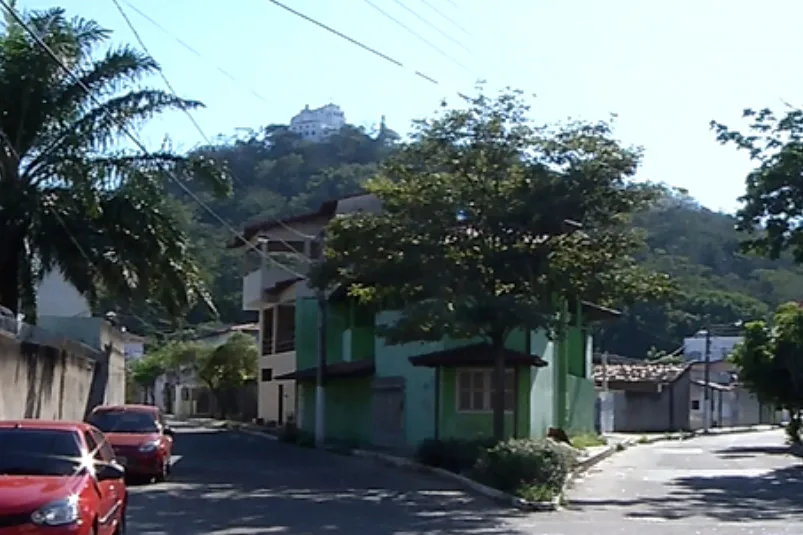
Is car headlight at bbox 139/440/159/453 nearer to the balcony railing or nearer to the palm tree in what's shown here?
the palm tree

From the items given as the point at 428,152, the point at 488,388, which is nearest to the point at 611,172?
the point at 428,152

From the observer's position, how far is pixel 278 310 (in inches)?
2397

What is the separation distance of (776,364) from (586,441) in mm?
8763

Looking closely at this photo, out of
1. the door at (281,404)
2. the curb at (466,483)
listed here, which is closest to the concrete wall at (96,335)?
the curb at (466,483)

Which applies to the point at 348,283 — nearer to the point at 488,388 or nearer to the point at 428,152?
the point at 428,152

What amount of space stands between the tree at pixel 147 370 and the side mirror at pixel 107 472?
69.3 metres

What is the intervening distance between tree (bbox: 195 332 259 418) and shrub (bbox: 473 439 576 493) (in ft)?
150

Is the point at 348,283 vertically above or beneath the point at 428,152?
beneath

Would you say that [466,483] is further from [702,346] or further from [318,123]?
[702,346]

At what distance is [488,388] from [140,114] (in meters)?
13.8

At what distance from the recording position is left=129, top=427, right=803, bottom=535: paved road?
19375 mm

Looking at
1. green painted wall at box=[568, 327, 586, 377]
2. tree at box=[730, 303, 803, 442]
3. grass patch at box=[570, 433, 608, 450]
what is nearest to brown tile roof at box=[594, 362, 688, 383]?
tree at box=[730, 303, 803, 442]

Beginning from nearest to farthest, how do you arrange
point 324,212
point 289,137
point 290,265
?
point 324,212 < point 290,265 < point 289,137

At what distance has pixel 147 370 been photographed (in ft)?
279
